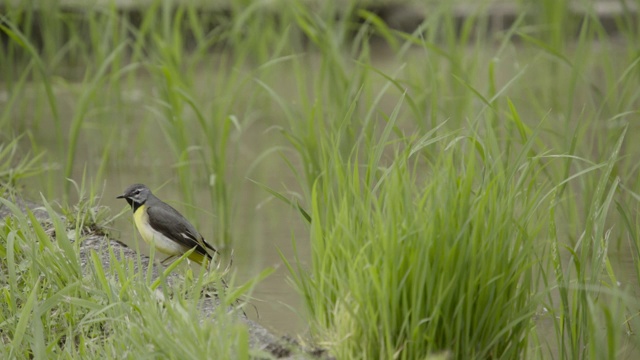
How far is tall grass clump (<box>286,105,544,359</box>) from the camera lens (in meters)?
2.68

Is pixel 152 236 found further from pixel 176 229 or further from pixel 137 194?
pixel 137 194

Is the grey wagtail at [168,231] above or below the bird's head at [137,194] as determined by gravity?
below

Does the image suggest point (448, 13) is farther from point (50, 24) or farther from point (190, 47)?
point (190, 47)

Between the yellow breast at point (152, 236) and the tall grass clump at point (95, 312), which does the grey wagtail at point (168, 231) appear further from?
the tall grass clump at point (95, 312)

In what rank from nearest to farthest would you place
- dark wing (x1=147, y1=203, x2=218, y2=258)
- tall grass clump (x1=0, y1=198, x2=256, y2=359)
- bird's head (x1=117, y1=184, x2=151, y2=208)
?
tall grass clump (x1=0, y1=198, x2=256, y2=359) < dark wing (x1=147, y1=203, x2=218, y2=258) < bird's head (x1=117, y1=184, x2=151, y2=208)

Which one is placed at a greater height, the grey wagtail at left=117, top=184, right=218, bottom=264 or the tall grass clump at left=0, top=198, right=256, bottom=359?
the tall grass clump at left=0, top=198, right=256, bottom=359

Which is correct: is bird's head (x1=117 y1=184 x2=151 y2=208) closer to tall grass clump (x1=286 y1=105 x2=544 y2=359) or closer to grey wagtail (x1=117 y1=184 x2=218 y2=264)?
grey wagtail (x1=117 y1=184 x2=218 y2=264)

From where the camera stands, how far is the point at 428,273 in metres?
2.69

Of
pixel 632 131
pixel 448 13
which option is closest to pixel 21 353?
pixel 448 13

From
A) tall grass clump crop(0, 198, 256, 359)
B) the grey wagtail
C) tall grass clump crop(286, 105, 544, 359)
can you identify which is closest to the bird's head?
the grey wagtail

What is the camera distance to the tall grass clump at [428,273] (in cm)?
268

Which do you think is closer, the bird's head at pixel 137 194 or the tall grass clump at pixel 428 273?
the tall grass clump at pixel 428 273

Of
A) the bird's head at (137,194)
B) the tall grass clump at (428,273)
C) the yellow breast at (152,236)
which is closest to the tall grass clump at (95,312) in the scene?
the tall grass clump at (428,273)

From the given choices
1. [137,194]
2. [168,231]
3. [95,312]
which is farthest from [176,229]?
[95,312]
